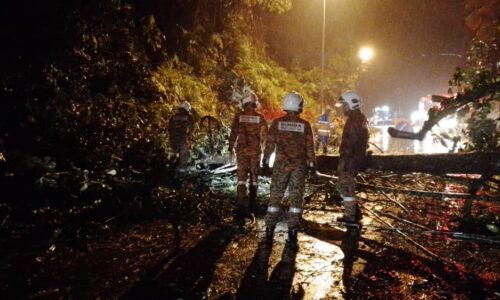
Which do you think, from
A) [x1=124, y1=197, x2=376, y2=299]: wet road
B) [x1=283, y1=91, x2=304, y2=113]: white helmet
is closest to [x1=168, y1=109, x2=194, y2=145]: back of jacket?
[x1=124, y1=197, x2=376, y2=299]: wet road

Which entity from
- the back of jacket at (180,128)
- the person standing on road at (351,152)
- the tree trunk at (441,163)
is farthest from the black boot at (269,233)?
the back of jacket at (180,128)

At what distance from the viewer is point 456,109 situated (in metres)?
7.54

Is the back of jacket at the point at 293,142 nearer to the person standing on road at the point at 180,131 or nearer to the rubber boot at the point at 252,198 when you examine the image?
the rubber boot at the point at 252,198

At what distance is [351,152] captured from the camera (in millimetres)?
6305

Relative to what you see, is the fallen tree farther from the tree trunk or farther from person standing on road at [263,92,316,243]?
person standing on road at [263,92,316,243]

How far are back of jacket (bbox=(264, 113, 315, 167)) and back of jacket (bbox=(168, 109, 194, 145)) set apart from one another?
199 inches

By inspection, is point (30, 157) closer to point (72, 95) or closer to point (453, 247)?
point (72, 95)

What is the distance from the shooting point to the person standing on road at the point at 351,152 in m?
6.29

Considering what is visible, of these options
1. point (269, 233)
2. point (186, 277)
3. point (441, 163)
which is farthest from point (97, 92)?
point (441, 163)

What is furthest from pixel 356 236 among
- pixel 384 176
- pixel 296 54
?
pixel 296 54

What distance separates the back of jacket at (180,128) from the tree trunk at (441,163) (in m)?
5.11

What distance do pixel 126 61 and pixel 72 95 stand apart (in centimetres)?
360

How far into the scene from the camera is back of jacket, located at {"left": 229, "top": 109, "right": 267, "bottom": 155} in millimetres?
6794

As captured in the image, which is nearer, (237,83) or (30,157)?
(30,157)
